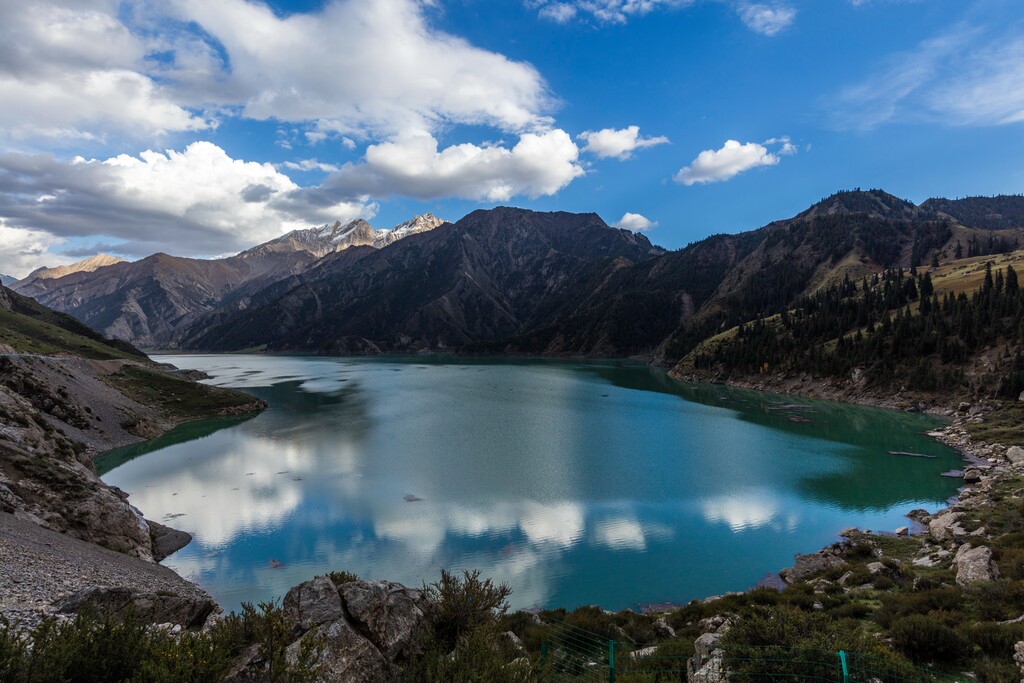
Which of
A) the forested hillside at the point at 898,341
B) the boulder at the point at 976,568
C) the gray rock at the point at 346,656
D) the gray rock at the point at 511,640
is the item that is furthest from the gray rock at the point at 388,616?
the forested hillside at the point at 898,341

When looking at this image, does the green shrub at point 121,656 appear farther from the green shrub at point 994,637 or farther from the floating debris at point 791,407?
the floating debris at point 791,407

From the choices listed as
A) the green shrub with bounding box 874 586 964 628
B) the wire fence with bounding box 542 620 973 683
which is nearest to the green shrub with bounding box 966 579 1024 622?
the green shrub with bounding box 874 586 964 628

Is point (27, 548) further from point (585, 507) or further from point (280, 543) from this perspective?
point (585, 507)

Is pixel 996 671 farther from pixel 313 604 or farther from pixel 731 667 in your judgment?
pixel 313 604

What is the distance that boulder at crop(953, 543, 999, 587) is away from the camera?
51.0 feet

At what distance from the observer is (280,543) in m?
29.7

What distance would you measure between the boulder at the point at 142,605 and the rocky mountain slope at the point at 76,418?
1576cm

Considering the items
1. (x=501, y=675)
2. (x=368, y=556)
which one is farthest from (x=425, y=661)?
(x=368, y=556)

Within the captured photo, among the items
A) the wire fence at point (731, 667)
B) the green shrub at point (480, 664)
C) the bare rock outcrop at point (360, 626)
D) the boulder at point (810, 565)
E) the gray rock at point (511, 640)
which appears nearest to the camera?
the green shrub at point (480, 664)

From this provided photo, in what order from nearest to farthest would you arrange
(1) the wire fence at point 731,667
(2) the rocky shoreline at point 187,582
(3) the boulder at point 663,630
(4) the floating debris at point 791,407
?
(1) the wire fence at point 731,667 < (2) the rocky shoreline at point 187,582 < (3) the boulder at point 663,630 < (4) the floating debris at point 791,407

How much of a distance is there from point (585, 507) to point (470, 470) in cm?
1375

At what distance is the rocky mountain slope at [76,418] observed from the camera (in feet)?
88.0

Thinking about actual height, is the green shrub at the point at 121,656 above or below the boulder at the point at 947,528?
above

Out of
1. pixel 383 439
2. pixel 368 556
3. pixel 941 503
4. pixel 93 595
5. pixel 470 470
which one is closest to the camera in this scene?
pixel 93 595
